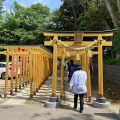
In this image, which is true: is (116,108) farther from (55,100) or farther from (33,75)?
(33,75)

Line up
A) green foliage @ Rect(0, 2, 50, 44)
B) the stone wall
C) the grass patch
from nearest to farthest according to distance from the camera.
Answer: the grass patch → the stone wall → green foliage @ Rect(0, 2, 50, 44)

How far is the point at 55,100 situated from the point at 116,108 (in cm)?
225

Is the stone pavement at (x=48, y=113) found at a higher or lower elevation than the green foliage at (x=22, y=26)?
lower

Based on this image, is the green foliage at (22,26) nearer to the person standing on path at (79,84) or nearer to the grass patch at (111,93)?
the grass patch at (111,93)

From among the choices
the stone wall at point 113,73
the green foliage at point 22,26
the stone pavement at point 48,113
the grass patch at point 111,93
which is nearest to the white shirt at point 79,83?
the stone pavement at point 48,113

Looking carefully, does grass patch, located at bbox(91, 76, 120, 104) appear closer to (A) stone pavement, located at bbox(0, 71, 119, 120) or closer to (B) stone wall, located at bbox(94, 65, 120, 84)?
(B) stone wall, located at bbox(94, 65, 120, 84)

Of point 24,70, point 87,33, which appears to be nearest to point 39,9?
point 24,70

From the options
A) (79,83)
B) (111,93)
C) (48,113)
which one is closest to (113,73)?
(111,93)

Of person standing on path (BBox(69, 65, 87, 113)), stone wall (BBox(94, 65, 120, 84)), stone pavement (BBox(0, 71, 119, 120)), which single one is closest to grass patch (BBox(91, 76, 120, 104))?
stone wall (BBox(94, 65, 120, 84))

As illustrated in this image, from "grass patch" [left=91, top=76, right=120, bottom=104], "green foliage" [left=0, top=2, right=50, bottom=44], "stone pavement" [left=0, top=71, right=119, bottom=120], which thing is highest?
"green foliage" [left=0, top=2, right=50, bottom=44]

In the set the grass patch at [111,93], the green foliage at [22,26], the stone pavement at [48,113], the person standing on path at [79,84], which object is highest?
the green foliage at [22,26]

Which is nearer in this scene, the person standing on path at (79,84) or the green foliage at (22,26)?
the person standing on path at (79,84)

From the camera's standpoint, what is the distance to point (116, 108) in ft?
28.9

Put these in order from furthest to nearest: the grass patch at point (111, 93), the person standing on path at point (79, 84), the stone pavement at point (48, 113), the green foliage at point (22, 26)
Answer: the green foliage at point (22, 26) < the grass patch at point (111, 93) < the person standing on path at point (79, 84) < the stone pavement at point (48, 113)
